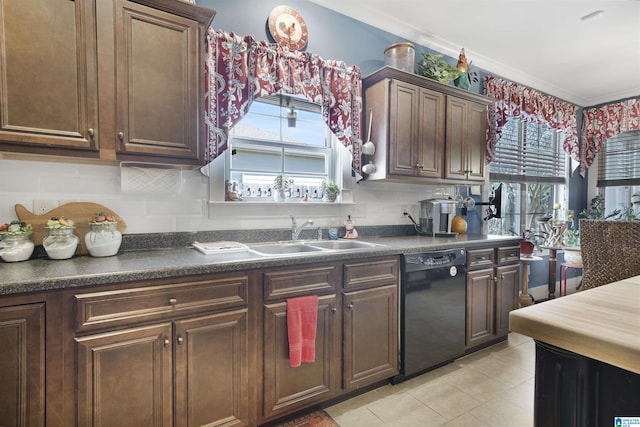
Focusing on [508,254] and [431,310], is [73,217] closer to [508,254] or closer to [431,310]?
[431,310]

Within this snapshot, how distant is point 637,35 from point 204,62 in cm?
394

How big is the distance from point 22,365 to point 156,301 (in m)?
0.47

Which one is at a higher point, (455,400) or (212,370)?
(212,370)

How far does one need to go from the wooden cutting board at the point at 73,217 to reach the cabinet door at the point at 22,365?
0.61m

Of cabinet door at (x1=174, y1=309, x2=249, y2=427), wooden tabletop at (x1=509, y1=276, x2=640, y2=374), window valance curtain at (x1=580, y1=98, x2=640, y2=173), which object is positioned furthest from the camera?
window valance curtain at (x1=580, y1=98, x2=640, y2=173)

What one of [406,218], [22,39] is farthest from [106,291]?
[406,218]

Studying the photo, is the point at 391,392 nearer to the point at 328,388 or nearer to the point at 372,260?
the point at 328,388

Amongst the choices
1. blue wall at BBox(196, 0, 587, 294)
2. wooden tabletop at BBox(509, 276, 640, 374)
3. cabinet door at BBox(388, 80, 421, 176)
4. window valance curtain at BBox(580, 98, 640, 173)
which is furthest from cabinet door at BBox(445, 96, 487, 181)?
window valance curtain at BBox(580, 98, 640, 173)

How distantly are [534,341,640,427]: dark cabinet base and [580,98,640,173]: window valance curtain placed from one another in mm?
5113

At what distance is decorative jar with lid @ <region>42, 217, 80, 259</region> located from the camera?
61.4 inches

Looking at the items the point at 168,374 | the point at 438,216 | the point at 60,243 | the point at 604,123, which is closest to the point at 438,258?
the point at 438,216

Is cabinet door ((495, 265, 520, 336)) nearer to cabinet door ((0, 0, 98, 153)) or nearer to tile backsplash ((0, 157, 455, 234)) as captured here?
tile backsplash ((0, 157, 455, 234))

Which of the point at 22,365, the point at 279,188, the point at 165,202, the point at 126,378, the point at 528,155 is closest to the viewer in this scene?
the point at 22,365

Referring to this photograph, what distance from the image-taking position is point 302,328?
1.77 meters
